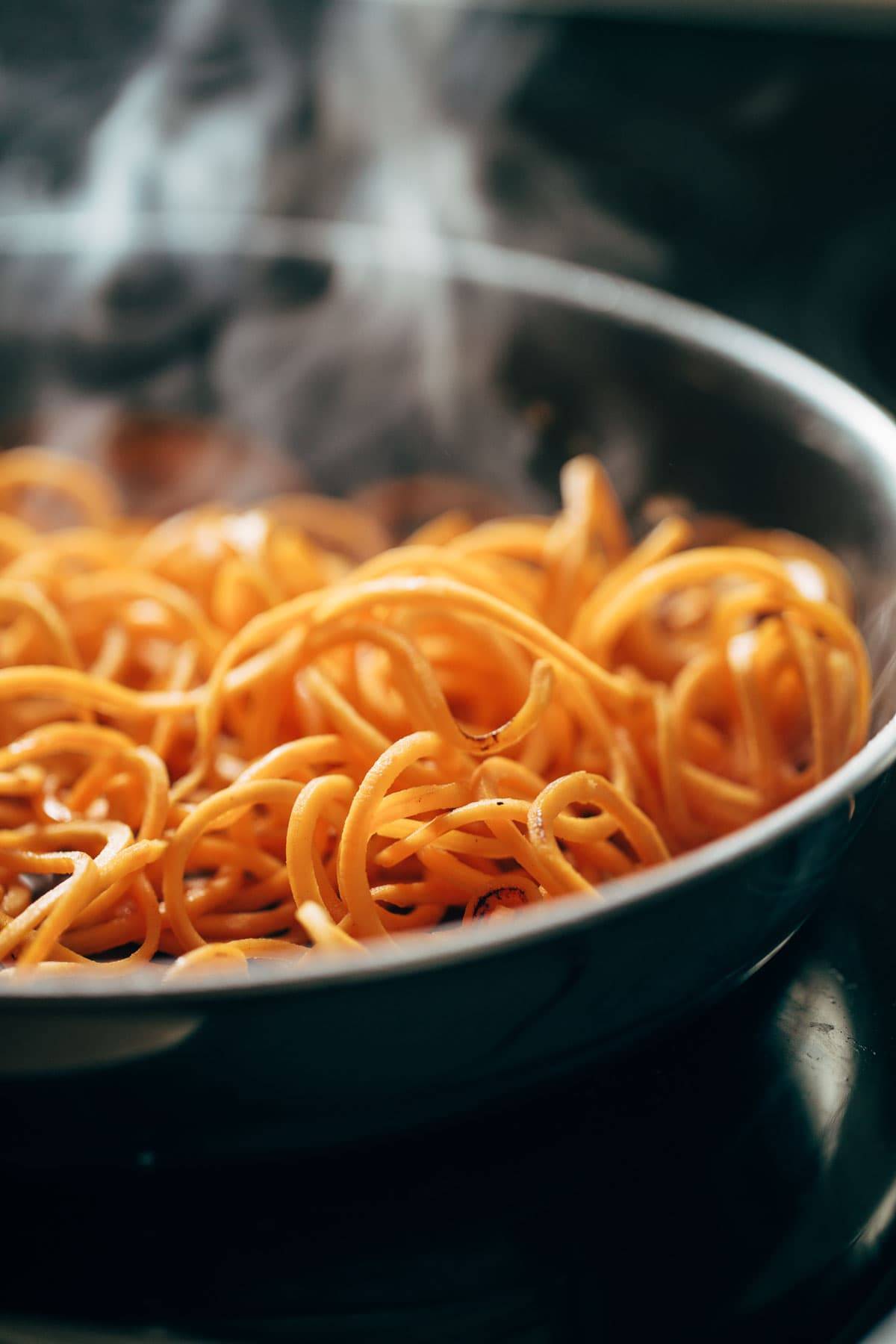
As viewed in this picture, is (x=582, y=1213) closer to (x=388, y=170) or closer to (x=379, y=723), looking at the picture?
(x=379, y=723)

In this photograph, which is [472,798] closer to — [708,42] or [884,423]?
[884,423]

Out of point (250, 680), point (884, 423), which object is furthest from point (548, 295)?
point (250, 680)

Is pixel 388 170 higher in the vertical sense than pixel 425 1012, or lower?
higher

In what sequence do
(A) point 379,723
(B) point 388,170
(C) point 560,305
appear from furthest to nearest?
(B) point 388,170
(C) point 560,305
(A) point 379,723

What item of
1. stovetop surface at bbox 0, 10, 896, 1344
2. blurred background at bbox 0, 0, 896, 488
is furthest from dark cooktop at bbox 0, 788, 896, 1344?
blurred background at bbox 0, 0, 896, 488

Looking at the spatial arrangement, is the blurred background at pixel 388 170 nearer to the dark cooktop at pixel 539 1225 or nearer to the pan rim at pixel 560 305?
the pan rim at pixel 560 305

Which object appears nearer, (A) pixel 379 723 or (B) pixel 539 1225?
(B) pixel 539 1225

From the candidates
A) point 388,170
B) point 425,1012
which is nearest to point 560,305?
point 388,170

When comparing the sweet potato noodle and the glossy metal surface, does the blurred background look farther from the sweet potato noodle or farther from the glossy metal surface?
the glossy metal surface
